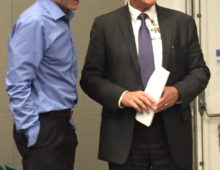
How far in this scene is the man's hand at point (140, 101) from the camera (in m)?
1.63

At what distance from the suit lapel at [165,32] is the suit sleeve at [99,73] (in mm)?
246

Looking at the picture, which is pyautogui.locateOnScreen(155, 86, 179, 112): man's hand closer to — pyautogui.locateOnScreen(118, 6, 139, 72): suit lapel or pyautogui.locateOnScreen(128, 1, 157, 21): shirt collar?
pyautogui.locateOnScreen(118, 6, 139, 72): suit lapel

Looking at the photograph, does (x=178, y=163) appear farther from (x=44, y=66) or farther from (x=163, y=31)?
(x=44, y=66)

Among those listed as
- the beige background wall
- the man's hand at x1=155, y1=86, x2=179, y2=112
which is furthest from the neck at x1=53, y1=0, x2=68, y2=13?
the beige background wall

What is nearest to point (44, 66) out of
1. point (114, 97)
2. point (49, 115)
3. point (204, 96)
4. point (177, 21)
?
point (49, 115)

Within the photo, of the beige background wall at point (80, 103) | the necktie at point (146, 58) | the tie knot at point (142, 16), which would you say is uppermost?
the tie knot at point (142, 16)

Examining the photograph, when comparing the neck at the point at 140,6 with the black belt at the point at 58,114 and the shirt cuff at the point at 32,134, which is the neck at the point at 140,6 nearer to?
the black belt at the point at 58,114

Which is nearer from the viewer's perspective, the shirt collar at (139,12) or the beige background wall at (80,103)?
the shirt collar at (139,12)

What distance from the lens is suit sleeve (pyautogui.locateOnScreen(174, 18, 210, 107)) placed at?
1.71 meters

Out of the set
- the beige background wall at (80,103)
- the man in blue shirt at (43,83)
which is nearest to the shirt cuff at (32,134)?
the man in blue shirt at (43,83)

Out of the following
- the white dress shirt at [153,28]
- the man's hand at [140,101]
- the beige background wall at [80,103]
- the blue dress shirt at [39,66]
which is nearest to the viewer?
the blue dress shirt at [39,66]

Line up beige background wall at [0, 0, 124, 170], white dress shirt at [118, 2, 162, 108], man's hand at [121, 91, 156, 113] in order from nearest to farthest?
man's hand at [121, 91, 156, 113] < white dress shirt at [118, 2, 162, 108] < beige background wall at [0, 0, 124, 170]

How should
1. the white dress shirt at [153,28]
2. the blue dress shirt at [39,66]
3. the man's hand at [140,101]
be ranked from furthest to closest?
the white dress shirt at [153,28]
the man's hand at [140,101]
the blue dress shirt at [39,66]

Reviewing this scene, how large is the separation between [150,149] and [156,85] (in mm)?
311
